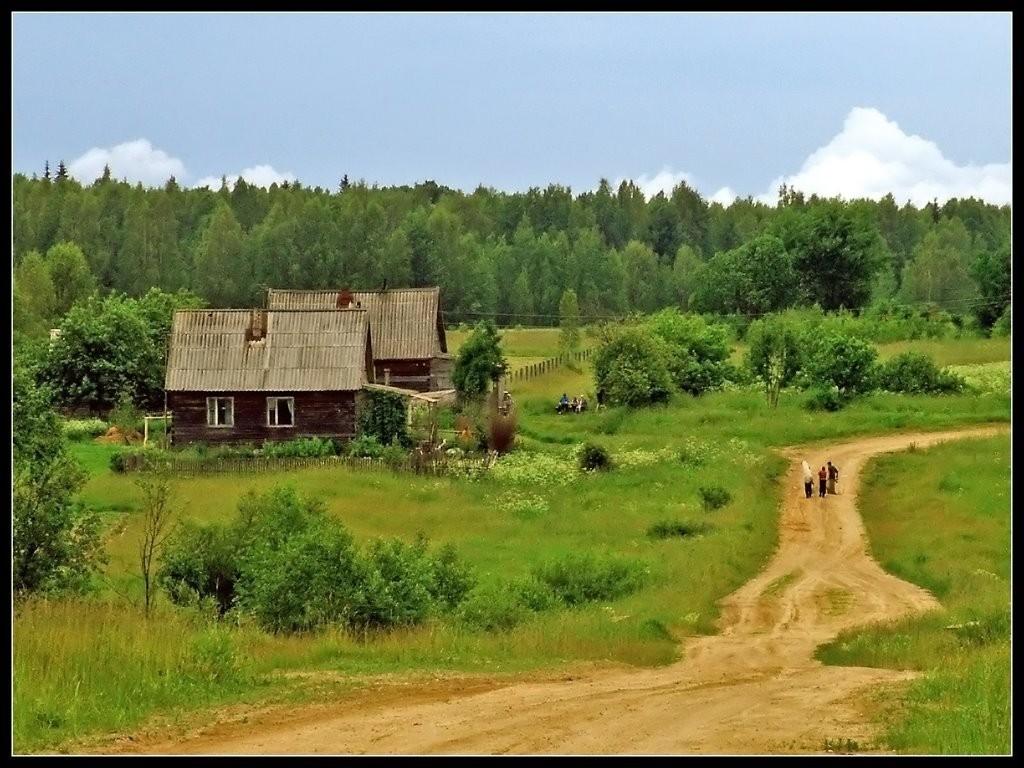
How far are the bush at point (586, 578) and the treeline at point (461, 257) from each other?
56.9 m

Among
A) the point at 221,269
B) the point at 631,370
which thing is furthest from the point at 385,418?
the point at 221,269

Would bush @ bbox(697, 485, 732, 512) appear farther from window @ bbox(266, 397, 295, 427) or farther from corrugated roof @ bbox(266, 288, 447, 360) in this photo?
corrugated roof @ bbox(266, 288, 447, 360)

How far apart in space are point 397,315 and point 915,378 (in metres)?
21.2

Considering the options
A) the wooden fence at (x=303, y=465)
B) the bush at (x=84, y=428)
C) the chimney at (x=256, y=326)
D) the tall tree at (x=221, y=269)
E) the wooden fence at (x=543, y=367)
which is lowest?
the wooden fence at (x=303, y=465)

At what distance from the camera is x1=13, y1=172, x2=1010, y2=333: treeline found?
94125 millimetres

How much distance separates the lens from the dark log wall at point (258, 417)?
4331 centimetres

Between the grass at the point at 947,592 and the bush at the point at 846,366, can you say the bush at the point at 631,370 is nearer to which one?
the bush at the point at 846,366

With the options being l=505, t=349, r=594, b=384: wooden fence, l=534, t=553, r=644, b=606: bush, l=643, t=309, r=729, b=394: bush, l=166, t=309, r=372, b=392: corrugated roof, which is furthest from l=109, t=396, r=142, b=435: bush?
l=534, t=553, r=644, b=606: bush

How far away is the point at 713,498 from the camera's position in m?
32.3

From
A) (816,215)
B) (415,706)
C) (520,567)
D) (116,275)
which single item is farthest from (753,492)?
(116,275)

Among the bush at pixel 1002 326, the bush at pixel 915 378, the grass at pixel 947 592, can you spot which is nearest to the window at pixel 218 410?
the grass at pixel 947 592

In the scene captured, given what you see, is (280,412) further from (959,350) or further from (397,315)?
(959,350)

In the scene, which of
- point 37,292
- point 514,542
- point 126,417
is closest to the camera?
point 514,542

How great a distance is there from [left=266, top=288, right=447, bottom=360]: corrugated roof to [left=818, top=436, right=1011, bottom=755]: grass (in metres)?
21.1
